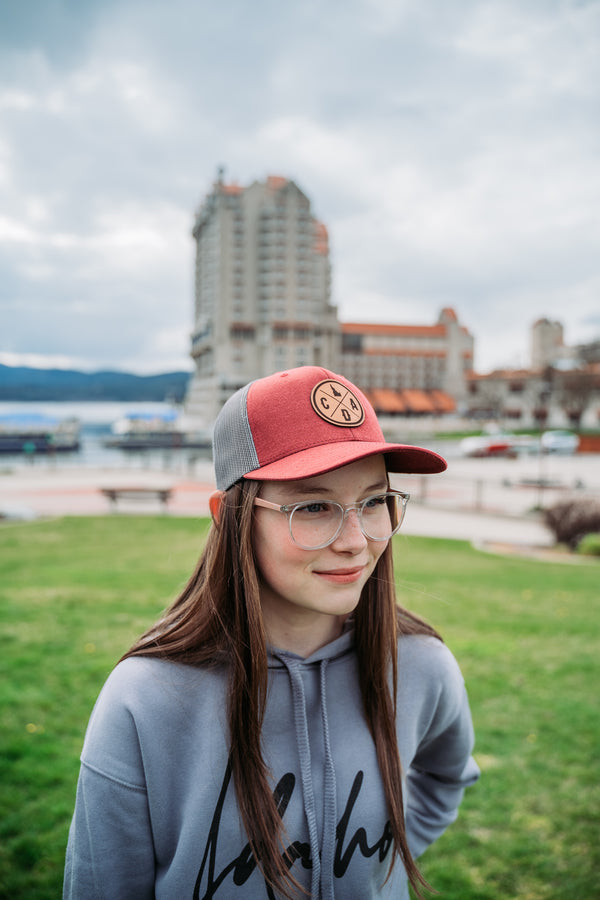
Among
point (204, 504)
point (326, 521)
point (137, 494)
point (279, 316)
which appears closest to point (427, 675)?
point (326, 521)

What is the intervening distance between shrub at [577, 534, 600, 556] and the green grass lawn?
3034mm

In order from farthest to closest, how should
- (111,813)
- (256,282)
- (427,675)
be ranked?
(256,282)
(427,675)
(111,813)

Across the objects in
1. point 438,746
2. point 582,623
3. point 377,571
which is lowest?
point 582,623

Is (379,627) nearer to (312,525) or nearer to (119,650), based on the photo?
(312,525)

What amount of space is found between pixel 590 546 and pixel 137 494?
1234 centimetres

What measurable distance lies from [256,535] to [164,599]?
6090mm

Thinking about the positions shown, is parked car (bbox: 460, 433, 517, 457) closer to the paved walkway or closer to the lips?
the paved walkway

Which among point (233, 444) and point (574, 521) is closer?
point (233, 444)

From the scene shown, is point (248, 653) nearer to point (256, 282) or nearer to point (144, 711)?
point (144, 711)

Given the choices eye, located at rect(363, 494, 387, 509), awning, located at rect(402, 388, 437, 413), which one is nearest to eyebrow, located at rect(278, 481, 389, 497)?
eye, located at rect(363, 494, 387, 509)

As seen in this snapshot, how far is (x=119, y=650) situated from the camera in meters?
5.30

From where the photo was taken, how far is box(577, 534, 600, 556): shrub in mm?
12391

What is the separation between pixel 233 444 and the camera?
1.43 metres

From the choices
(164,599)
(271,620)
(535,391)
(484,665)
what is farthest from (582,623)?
(535,391)
